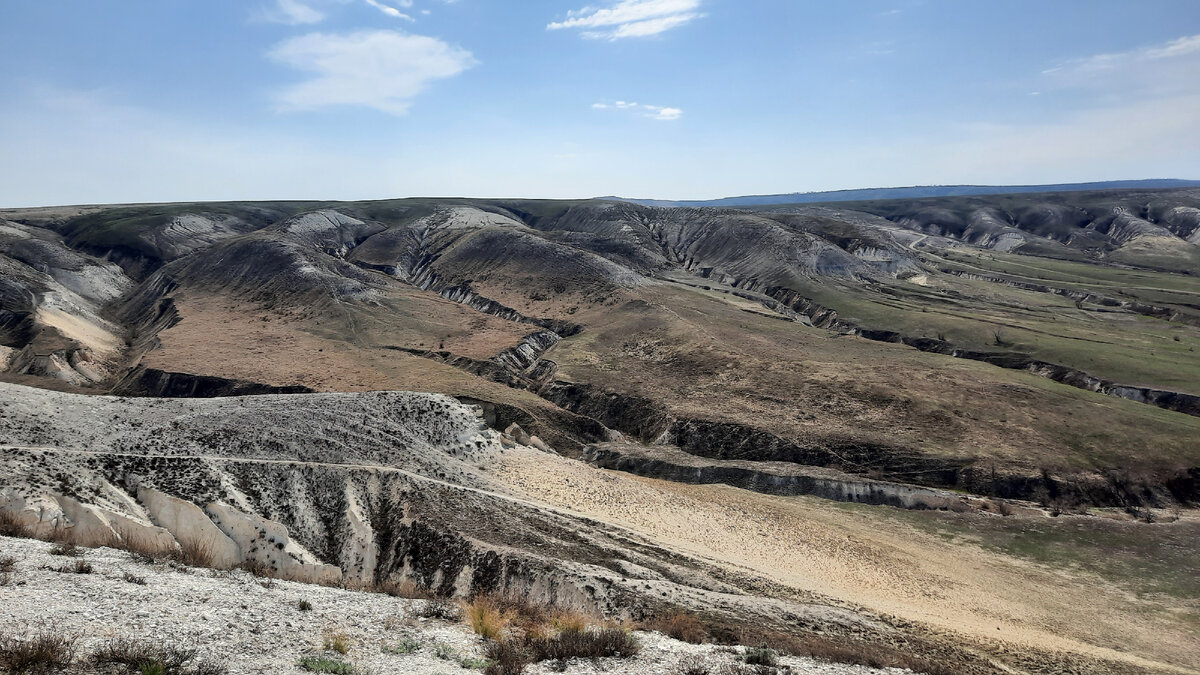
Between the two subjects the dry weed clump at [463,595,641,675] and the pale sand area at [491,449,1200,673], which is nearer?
the dry weed clump at [463,595,641,675]

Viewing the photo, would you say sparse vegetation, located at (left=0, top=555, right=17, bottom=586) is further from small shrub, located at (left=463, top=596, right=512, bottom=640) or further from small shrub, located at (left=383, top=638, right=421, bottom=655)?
small shrub, located at (left=463, top=596, right=512, bottom=640)

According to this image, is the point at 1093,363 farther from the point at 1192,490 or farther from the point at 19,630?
the point at 19,630

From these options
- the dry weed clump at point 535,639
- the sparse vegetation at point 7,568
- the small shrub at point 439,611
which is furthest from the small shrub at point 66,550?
the dry weed clump at point 535,639

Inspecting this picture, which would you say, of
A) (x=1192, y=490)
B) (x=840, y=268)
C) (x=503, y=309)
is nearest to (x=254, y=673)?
(x=1192, y=490)

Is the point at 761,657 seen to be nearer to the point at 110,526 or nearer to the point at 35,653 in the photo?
the point at 35,653

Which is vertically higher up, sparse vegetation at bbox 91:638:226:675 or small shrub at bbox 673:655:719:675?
sparse vegetation at bbox 91:638:226:675

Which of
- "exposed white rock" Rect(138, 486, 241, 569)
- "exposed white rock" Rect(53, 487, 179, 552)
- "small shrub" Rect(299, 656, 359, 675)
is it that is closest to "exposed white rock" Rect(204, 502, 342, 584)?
"exposed white rock" Rect(138, 486, 241, 569)
